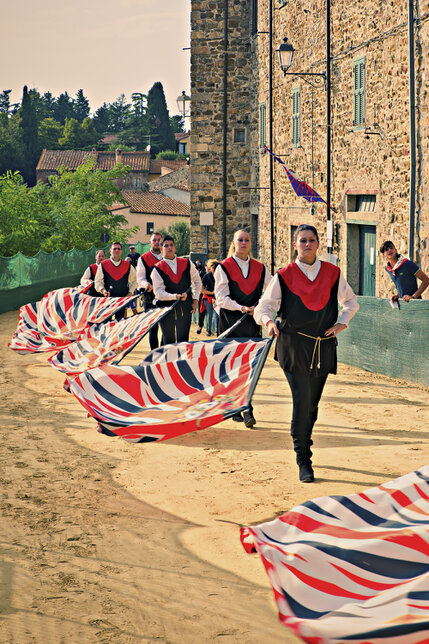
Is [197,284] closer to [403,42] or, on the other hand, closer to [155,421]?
[155,421]

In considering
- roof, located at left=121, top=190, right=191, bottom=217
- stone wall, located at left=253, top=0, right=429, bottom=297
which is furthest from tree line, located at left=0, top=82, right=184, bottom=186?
stone wall, located at left=253, top=0, right=429, bottom=297

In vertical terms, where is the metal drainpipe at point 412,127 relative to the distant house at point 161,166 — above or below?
below

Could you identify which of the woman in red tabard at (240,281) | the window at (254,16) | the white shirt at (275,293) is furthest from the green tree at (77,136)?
the white shirt at (275,293)

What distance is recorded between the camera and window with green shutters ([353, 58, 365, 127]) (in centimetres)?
1848

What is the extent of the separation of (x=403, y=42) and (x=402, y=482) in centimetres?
1198

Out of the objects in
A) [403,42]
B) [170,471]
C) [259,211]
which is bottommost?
[170,471]

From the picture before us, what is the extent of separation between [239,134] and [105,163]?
8225 centimetres

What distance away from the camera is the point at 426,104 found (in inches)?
609

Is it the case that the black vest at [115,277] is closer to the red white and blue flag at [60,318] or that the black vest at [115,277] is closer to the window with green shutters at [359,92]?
the red white and blue flag at [60,318]

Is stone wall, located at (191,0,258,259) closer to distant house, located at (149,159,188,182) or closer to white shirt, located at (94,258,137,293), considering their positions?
white shirt, located at (94,258,137,293)

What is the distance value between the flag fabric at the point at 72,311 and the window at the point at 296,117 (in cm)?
917

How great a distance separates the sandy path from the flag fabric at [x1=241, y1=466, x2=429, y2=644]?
0.58 feet

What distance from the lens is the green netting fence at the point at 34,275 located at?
27.3 metres

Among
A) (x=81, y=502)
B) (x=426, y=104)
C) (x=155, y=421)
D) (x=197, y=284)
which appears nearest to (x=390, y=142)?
(x=426, y=104)
